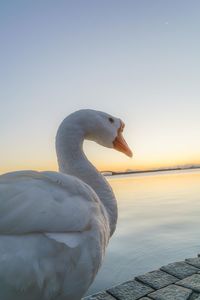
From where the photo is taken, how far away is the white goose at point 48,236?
1592 millimetres

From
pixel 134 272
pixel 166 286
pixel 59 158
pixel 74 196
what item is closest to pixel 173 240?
pixel 134 272

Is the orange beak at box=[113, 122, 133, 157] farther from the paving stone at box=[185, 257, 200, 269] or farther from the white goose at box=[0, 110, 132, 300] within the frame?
the paving stone at box=[185, 257, 200, 269]

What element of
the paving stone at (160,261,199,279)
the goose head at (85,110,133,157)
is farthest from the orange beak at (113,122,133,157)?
the paving stone at (160,261,199,279)

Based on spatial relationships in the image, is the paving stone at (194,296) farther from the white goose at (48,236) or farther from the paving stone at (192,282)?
the white goose at (48,236)

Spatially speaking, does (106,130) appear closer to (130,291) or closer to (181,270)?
(130,291)

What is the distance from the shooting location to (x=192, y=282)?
367cm

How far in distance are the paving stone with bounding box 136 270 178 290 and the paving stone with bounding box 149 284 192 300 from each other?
163 mm

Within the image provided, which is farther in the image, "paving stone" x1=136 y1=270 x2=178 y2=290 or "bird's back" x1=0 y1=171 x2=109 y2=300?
"paving stone" x1=136 y1=270 x2=178 y2=290

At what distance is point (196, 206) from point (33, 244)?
9730mm

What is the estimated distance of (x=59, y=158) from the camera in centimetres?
285

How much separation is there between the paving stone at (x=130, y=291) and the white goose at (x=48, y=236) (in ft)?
5.63

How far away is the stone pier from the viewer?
3.40 metres

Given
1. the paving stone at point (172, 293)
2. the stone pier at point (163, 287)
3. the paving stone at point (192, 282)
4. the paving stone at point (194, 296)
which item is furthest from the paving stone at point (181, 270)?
the paving stone at point (194, 296)

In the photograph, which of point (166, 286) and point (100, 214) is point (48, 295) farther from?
point (166, 286)
